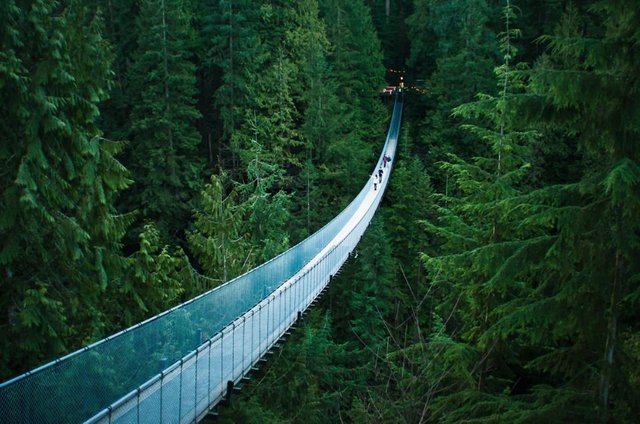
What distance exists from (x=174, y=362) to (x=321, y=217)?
53.0 ft

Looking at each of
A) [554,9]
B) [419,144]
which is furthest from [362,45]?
[554,9]

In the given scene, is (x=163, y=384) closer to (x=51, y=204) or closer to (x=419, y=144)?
(x=51, y=204)

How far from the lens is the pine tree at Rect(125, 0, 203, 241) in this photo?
18.9 meters

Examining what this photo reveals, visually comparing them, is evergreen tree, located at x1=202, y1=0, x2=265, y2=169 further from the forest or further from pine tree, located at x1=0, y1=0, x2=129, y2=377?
pine tree, located at x1=0, y1=0, x2=129, y2=377

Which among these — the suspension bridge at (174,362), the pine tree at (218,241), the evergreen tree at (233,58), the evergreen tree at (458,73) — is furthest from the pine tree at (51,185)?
the evergreen tree at (458,73)

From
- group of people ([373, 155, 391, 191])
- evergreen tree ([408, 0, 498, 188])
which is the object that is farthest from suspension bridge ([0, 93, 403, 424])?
evergreen tree ([408, 0, 498, 188])

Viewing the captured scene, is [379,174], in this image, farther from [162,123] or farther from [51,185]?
[51,185]

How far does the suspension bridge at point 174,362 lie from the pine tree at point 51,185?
5.12ft

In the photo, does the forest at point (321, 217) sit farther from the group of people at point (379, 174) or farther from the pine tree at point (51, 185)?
the group of people at point (379, 174)

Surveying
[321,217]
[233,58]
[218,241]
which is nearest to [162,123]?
[233,58]

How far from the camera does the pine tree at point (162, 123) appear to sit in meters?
18.9

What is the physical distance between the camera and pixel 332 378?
1678cm

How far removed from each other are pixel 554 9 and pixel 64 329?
95.0 ft

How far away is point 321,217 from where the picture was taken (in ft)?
73.1
